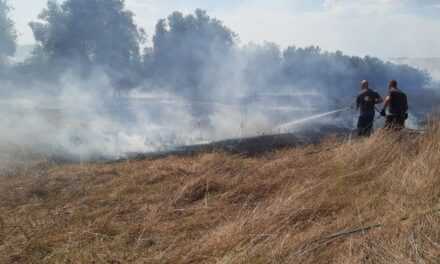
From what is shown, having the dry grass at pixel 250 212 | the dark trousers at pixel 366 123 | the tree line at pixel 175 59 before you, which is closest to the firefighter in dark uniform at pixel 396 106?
the dark trousers at pixel 366 123

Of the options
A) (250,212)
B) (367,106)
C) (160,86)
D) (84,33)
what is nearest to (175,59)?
(160,86)

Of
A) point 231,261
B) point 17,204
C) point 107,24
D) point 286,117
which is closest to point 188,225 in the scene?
point 231,261

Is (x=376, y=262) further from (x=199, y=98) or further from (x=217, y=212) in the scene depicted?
(x=199, y=98)

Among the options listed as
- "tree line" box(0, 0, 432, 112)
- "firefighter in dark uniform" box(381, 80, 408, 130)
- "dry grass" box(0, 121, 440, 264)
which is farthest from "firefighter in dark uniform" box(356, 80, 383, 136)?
"tree line" box(0, 0, 432, 112)

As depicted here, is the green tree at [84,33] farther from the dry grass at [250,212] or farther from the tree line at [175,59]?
the dry grass at [250,212]

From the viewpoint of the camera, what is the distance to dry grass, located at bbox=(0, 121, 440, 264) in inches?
107

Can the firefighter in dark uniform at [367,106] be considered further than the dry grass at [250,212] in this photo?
Yes

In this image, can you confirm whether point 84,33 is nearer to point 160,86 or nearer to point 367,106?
point 160,86

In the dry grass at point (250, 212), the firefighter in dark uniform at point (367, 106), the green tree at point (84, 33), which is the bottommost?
the dry grass at point (250, 212)

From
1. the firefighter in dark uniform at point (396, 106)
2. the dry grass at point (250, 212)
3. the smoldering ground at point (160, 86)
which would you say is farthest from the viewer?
the smoldering ground at point (160, 86)

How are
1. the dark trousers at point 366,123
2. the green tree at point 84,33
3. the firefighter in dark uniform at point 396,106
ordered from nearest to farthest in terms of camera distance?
the firefighter in dark uniform at point 396,106, the dark trousers at point 366,123, the green tree at point 84,33

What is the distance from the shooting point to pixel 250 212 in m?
3.78

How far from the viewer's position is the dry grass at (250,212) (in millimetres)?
2730

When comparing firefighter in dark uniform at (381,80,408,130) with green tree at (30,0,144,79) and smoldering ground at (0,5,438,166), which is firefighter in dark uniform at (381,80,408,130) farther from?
green tree at (30,0,144,79)
